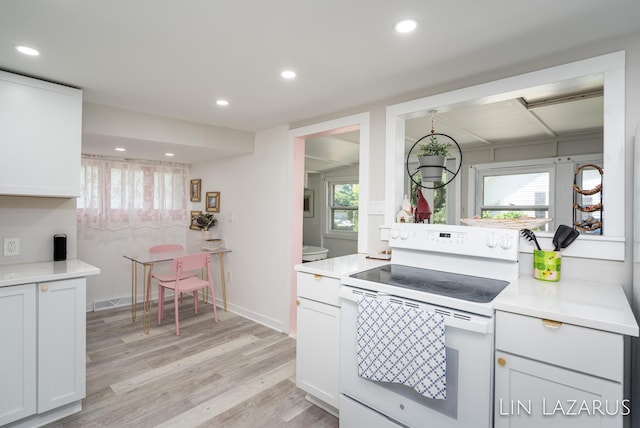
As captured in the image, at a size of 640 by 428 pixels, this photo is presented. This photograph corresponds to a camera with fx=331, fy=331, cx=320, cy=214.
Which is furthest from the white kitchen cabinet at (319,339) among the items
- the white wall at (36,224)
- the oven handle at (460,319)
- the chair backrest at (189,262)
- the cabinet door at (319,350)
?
the white wall at (36,224)

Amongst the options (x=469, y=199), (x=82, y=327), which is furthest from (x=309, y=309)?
(x=469, y=199)

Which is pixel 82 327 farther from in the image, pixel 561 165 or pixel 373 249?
pixel 561 165

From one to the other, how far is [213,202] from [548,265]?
12.4 feet

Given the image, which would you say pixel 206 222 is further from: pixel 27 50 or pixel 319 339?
pixel 319 339

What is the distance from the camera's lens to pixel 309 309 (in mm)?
2121

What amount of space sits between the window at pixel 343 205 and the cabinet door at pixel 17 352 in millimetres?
4483

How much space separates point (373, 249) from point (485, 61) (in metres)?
1.49

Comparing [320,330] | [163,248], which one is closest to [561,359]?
[320,330]

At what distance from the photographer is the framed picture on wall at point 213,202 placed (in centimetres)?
436

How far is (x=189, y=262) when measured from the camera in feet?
11.5

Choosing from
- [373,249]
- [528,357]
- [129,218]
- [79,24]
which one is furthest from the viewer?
[129,218]

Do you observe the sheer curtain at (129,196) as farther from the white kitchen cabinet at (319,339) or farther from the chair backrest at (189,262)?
the white kitchen cabinet at (319,339)

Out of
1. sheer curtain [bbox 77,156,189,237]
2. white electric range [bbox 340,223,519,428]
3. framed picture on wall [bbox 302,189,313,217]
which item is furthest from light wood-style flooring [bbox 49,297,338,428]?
framed picture on wall [bbox 302,189,313,217]

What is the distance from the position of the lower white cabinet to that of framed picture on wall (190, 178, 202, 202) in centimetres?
273
